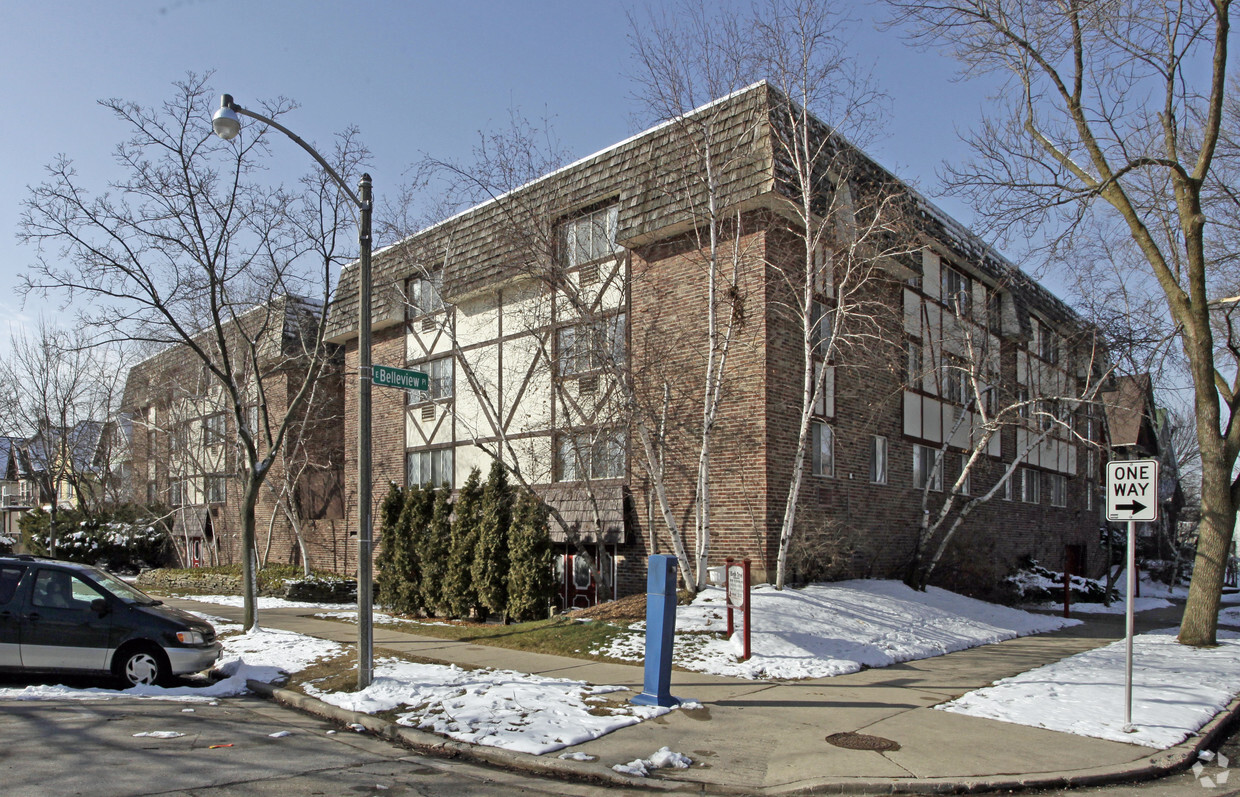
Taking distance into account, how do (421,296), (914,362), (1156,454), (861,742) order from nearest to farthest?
(861,742)
(914,362)
(421,296)
(1156,454)

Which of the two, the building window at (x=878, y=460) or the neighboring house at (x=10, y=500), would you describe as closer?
the building window at (x=878, y=460)

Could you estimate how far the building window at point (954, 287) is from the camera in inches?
843

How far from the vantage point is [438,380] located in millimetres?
22625

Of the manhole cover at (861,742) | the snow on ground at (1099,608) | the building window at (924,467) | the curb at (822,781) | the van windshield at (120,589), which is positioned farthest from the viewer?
the snow on ground at (1099,608)

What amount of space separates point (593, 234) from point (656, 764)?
504 inches

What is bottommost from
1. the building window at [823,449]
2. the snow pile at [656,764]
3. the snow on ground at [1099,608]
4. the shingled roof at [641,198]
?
the snow on ground at [1099,608]

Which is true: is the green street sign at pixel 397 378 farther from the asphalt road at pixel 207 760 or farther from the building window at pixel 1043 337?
the building window at pixel 1043 337

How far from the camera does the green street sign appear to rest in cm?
1000

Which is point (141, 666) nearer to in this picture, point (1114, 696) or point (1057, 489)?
point (1114, 696)

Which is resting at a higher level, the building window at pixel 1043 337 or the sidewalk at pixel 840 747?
the building window at pixel 1043 337

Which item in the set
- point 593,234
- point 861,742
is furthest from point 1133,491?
point 593,234

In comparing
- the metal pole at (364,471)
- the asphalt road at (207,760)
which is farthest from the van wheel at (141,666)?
the metal pole at (364,471)

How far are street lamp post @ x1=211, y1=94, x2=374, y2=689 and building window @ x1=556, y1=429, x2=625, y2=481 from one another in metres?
5.79

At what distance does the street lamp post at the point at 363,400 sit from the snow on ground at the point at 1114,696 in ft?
20.5
